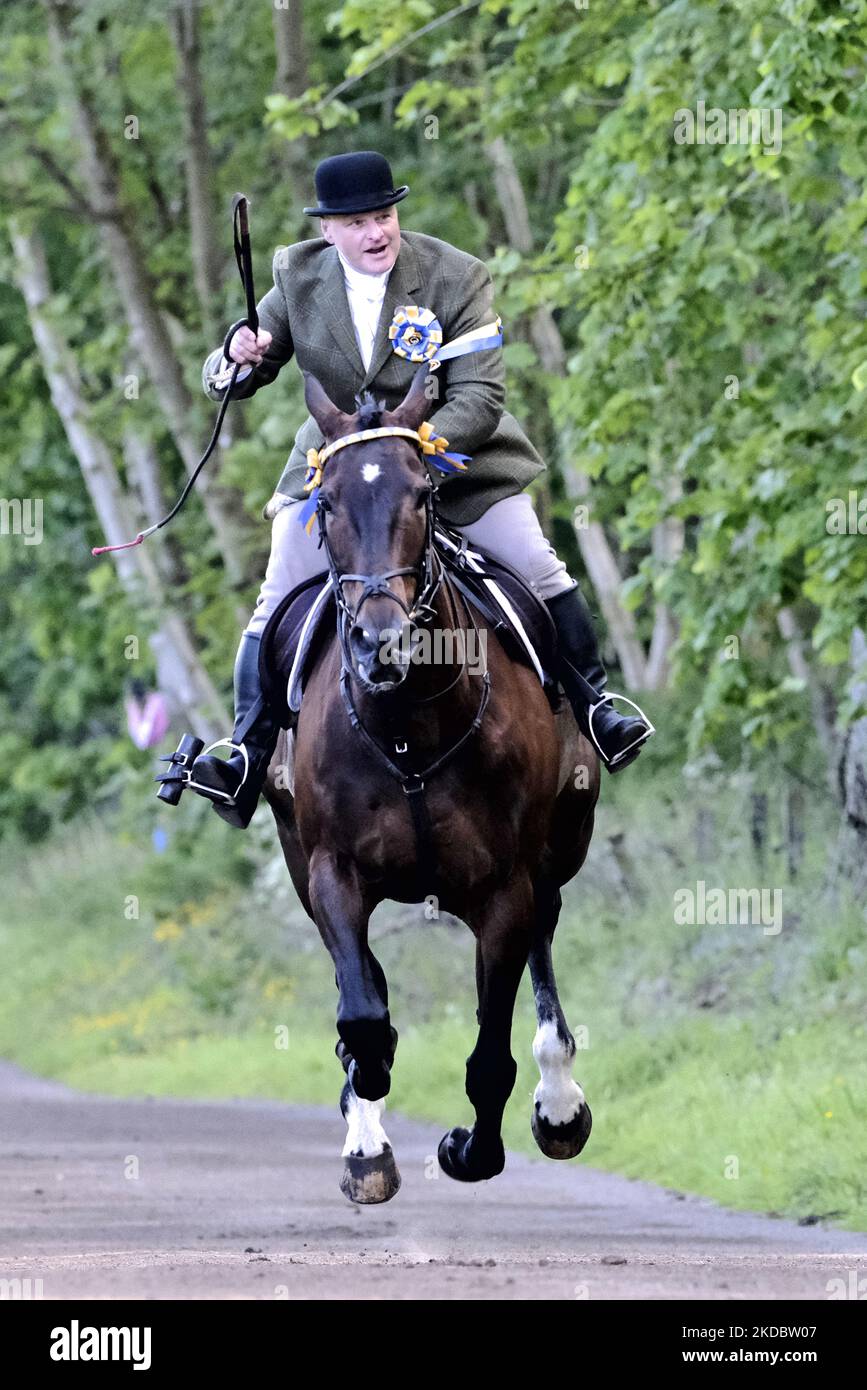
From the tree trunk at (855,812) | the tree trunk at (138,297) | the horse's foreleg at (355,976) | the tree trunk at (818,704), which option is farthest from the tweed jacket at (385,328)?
the tree trunk at (138,297)

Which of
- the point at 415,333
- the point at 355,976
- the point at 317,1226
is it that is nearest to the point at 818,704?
the point at 317,1226

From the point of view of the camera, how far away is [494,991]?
9500 millimetres

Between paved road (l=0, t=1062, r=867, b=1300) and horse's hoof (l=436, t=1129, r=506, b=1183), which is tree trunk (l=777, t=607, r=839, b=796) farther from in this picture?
horse's hoof (l=436, t=1129, r=506, b=1183)

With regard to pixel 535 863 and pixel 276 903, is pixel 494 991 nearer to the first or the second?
pixel 535 863

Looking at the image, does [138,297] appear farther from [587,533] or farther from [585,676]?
[585,676]

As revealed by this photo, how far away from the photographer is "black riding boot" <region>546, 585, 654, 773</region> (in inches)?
398

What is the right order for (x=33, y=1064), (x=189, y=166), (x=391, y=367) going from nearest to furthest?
1. (x=391, y=367)
2. (x=189, y=166)
3. (x=33, y=1064)

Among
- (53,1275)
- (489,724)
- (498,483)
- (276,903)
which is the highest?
(498,483)

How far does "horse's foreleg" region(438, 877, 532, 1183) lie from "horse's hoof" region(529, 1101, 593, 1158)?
20.8 inches

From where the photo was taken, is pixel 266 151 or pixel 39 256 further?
pixel 39 256

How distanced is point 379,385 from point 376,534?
140cm

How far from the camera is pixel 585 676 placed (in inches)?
406

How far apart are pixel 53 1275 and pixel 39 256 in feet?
73.0

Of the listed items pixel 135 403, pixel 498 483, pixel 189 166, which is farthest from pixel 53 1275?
pixel 135 403
